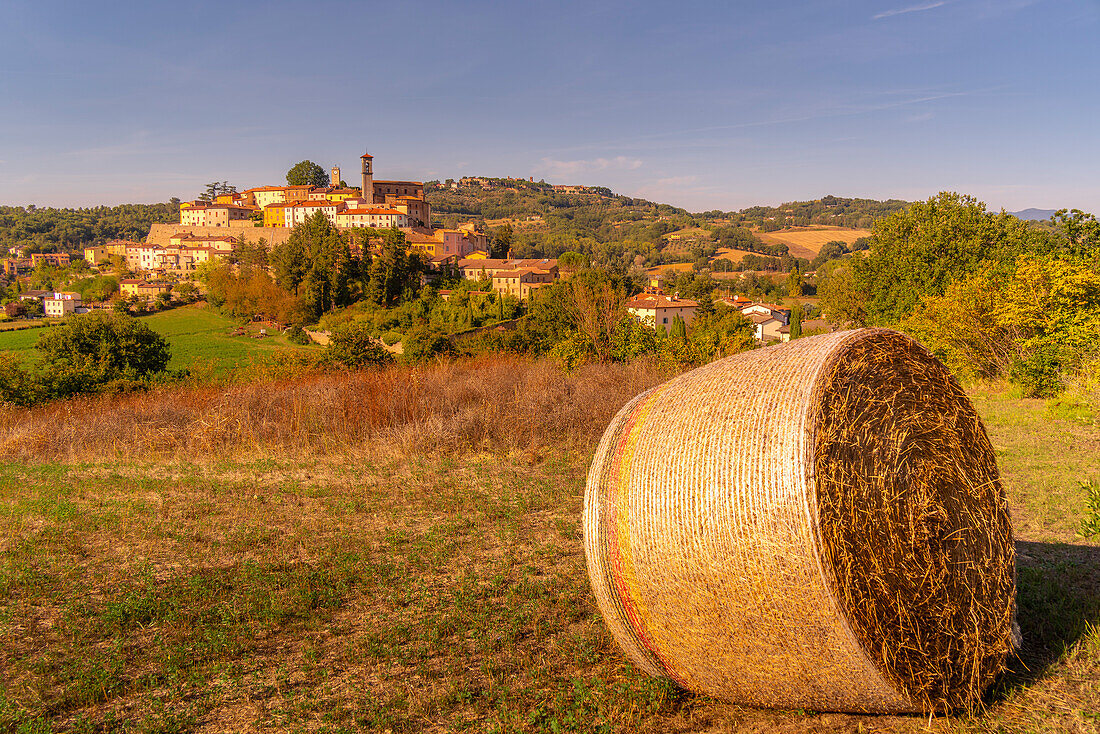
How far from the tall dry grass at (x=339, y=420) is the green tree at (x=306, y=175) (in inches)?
4455

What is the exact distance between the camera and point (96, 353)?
26.7m

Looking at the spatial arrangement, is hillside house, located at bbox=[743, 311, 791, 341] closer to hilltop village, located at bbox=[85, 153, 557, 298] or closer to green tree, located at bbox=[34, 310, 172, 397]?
hilltop village, located at bbox=[85, 153, 557, 298]

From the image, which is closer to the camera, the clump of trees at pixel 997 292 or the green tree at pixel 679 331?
the clump of trees at pixel 997 292

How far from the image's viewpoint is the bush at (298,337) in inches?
2474

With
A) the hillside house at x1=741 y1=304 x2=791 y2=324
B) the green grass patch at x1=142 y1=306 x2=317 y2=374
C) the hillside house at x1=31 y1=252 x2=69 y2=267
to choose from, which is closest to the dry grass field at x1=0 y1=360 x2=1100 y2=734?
the green grass patch at x1=142 y1=306 x2=317 y2=374

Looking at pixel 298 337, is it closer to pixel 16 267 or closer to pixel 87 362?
pixel 87 362

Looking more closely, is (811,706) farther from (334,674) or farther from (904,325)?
(904,325)

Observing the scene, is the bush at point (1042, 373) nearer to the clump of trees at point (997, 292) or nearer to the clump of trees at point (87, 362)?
the clump of trees at point (997, 292)

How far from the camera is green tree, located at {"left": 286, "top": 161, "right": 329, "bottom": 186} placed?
118625mm

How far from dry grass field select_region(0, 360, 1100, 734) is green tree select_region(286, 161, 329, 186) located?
11757 centimetres

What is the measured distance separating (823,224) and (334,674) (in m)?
188

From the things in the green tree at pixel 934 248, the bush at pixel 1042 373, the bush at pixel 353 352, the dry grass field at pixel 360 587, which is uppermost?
the green tree at pixel 934 248

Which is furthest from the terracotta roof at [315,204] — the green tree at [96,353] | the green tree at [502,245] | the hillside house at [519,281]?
the green tree at [96,353]

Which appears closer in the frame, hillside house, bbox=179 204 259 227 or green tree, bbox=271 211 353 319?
green tree, bbox=271 211 353 319
